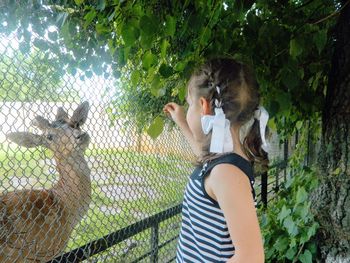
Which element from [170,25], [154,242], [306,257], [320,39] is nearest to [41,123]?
[170,25]

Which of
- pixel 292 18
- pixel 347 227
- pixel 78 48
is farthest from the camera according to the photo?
pixel 347 227

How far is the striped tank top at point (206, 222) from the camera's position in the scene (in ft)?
4.92

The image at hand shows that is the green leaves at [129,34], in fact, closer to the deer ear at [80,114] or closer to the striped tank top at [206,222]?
the deer ear at [80,114]

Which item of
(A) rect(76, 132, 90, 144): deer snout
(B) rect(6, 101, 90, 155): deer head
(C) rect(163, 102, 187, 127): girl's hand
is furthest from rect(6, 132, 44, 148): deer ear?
(C) rect(163, 102, 187, 127): girl's hand

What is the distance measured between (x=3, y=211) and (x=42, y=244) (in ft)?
1.30

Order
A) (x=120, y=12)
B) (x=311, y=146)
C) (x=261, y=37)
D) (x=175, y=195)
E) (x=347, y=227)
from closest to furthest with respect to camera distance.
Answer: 1. (x=120, y=12)
2. (x=261, y=37)
3. (x=347, y=227)
4. (x=175, y=195)
5. (x=311, y=146)

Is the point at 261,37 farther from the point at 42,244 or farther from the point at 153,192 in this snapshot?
the point at 42,244

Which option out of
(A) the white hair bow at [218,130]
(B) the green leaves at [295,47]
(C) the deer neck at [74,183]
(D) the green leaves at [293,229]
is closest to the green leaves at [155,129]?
(A) the white hair bow at [218,130]

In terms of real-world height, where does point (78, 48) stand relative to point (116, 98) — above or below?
above

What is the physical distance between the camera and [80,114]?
6.95 feet

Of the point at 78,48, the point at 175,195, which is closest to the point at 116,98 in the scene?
the point at 78,48

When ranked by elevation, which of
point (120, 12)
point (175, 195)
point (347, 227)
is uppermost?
point (120, 12)

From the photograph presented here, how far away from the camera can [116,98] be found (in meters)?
2.30

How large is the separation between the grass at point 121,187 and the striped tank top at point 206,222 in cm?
77
